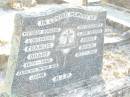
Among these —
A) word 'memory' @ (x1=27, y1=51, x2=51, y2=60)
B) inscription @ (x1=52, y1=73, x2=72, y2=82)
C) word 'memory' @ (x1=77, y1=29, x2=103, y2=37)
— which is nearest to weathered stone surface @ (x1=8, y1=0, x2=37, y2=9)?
word 'memory' @ (x1=77, y1=29, x2=103, y2=37)

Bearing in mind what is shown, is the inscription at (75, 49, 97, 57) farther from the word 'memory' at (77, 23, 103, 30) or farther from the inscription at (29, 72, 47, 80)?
the inscription at (29, 72, 47, 80)

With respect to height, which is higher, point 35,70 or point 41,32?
point 41,32

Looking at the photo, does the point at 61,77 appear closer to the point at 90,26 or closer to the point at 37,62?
the point at 37,62

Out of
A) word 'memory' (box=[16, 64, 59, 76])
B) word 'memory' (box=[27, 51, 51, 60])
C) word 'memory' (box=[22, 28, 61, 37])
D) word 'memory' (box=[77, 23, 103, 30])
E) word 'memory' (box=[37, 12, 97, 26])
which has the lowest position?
word 'memory' (box=[16, 64, 59, 76])

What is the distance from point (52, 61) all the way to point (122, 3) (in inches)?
171

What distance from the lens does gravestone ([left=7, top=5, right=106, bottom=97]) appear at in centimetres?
452

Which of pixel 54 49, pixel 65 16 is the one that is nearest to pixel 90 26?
pixel 65 16

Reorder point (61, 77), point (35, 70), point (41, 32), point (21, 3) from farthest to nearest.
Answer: point (21, 3) < point (61, 77) < point (35, 70) < point (41, 32)

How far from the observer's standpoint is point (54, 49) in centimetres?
477

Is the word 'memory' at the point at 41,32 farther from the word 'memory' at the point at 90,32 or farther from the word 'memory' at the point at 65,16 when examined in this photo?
the word 'memory' at the point at 90,32

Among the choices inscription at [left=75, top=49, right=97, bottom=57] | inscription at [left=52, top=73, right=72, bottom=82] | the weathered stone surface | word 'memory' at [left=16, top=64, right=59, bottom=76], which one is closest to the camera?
word 'memory' at [left=16, top=64, right=59, bottom=76]

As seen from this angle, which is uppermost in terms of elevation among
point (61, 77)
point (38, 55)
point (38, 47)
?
point (38, 47)

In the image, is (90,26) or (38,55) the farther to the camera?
(90,26)

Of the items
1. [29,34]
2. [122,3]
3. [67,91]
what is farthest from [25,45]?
[122,3]
